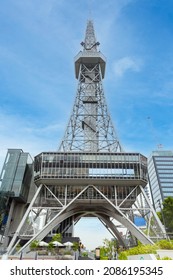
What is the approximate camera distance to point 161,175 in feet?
492

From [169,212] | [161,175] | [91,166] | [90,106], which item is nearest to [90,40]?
[90,106]

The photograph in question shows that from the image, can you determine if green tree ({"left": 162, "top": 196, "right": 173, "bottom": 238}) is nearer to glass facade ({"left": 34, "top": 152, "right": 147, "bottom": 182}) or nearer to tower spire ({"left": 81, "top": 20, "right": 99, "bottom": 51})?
glass facade ({"left": 34, "top": 152, "right": 147, "bottom": 182})

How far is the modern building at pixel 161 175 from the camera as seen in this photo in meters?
144

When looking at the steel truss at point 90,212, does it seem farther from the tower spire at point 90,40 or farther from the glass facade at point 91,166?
the tower spire at point 90,40

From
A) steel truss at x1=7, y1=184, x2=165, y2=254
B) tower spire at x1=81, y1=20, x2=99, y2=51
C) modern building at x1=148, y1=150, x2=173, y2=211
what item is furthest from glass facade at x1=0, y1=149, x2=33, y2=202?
modern building at x1=148, y1=150, x2=173, y2=211

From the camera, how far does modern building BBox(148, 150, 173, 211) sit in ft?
473

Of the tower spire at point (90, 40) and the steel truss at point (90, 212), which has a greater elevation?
the tower spire at point (90, 40)

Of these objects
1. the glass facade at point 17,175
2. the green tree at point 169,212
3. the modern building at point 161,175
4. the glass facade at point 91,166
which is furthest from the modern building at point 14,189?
the modern building at point 161,175

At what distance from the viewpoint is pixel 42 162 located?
6141 cm

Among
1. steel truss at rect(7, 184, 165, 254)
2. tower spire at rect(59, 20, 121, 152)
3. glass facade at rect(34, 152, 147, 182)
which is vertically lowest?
steel truss at rect(7, 184, 165, 254)
